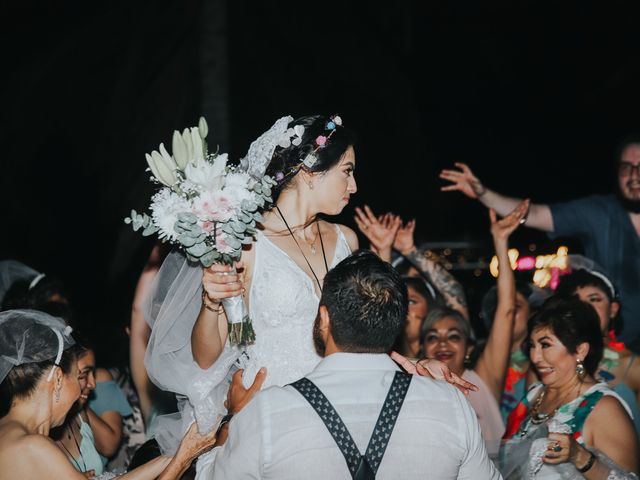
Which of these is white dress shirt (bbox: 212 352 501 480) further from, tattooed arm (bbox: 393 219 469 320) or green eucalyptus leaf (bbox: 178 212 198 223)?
tattooed arm (bbox: 393 219 469 320)

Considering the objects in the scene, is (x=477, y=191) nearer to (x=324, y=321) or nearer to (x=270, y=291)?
(x=270, y=291)

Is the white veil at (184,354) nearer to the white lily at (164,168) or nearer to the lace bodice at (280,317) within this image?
the lace bodice at (280,317)

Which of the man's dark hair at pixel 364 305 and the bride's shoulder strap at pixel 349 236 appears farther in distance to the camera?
the bride's shoulder strap at pixel 349 236

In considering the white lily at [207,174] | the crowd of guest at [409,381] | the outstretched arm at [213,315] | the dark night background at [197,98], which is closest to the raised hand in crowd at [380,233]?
the crowd of guest at [409,381]

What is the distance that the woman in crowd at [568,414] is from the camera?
10.2 ft

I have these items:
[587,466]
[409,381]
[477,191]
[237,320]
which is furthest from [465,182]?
[409,381]

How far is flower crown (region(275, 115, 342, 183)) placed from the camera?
10.5 ft

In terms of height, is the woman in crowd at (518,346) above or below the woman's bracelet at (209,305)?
below

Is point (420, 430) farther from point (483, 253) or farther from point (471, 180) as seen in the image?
point (483, 253)

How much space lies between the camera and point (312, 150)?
10.7 ft

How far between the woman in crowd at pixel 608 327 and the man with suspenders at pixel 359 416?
198 cm

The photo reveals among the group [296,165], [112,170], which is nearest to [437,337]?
[296,165]

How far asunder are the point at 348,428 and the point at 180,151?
1135 millimetres

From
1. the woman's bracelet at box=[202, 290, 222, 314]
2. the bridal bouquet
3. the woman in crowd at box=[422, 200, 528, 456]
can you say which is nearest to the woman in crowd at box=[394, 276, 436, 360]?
the woman in crowd at box=[422, 200, 528, 456]
